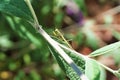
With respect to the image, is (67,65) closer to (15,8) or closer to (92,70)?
(92,70)

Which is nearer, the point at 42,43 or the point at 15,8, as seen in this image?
the point at 15,8

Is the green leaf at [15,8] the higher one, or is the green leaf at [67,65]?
the green leaf at [15,8]

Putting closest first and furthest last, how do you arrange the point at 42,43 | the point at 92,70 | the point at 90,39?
the point at 92,70 < the point at 42,43 < the point at 90,39

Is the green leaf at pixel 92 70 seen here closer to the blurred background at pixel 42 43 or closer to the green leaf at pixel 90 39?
the blurred background at pixel 42 43

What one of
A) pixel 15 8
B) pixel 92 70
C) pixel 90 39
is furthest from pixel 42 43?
pixel 92 70

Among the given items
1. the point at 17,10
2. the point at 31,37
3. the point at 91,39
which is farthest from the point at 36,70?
the point at 17,10

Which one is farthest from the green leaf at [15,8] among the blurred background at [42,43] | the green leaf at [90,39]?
the green leaf at [90,39]

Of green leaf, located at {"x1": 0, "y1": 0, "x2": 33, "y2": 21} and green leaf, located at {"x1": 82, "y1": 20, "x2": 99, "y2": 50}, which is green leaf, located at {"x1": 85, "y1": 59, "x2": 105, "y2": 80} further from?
green leaf, located at {"x1": 82, "y1": 20, "x2": 99, "y2": 50}

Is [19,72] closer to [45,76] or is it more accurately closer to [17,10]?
[45,76]
